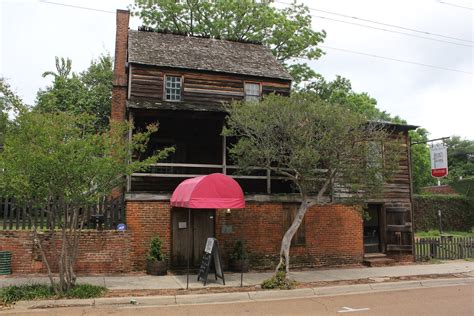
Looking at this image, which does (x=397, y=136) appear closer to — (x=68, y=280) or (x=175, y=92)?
(x=175, y=92)

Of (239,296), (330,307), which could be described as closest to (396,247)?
(330,307)

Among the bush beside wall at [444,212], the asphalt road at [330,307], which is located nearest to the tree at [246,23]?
the bush beside wall at [444,212]

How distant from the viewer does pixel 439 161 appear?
19891mm

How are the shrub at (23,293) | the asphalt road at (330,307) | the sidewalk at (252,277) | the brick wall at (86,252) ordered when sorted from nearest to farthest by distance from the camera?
the asphalt road at (330,307) < the shrub at (23,293) < the sidewalk at (252,277) < the brick wall at (86,252)

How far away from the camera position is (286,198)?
15352 mm

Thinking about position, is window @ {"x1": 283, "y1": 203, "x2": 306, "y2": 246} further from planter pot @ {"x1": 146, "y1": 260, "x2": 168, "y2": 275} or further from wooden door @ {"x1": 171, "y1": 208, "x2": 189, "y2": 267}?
planter pot @ {"x1": 146, "y1": 260, "x2": 168, "y2": 275}

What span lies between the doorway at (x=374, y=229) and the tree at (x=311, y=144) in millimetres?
4842

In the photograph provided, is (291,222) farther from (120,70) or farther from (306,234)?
(120,70)

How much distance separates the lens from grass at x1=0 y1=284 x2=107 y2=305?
9080 mm

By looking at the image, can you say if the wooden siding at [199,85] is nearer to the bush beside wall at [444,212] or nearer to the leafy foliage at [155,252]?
the leafy foliage at [155,252]

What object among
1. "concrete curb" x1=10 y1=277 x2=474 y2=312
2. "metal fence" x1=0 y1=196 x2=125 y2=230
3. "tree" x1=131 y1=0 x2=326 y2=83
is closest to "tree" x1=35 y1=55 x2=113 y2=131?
"tree" x1=131 y1=0 x2=326 y2=83

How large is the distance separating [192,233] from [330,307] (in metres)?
6.10

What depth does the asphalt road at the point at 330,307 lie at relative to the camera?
8664mm

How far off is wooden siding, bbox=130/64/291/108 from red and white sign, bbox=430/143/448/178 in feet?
25.1
